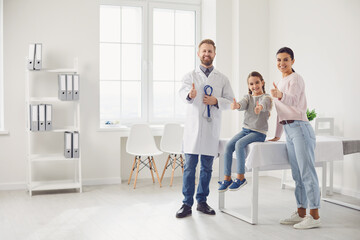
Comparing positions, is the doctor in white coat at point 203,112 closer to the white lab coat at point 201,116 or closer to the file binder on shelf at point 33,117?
the white lab coat at point 201,116

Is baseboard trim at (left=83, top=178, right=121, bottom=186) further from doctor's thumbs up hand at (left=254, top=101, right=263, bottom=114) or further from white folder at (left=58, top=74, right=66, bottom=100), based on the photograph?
doctor's thumbs up hand at (left=254, top=101, right=263, bottom=114)

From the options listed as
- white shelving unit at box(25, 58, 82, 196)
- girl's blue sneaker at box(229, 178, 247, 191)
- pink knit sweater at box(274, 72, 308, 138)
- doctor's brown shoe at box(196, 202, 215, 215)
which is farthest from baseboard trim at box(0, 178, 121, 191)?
pink knit sweater at box(274, 72, 308, 138)

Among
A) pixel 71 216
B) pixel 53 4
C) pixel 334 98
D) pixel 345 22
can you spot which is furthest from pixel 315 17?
pixel 71 216

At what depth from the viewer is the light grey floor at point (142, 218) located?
3.36 m

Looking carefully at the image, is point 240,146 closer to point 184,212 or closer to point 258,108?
point 258,108

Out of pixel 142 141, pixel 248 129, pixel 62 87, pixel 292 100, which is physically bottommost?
pixel 142 141

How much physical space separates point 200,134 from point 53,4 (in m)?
2.73

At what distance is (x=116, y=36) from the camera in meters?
5.95

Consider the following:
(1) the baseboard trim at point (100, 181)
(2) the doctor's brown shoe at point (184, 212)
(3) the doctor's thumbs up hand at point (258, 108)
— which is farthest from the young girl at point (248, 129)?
(1) the baseboard trim at point (100, 181)

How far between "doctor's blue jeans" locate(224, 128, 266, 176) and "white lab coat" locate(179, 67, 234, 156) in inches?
7.3

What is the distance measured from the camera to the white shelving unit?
4.90 m

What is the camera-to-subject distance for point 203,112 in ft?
12.5

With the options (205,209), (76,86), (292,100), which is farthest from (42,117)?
(292,100)

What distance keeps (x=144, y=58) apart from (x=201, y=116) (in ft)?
8.12
